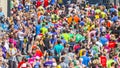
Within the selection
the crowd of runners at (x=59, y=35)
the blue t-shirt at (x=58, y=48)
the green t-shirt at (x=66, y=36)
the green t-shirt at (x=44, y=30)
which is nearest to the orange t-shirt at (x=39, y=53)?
the crowd of runners at (x=59, y=35)

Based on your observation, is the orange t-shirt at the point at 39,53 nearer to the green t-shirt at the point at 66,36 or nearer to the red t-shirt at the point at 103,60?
the red t-shirt at the point at 103,60

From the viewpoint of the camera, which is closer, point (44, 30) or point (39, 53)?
point (39, 53)

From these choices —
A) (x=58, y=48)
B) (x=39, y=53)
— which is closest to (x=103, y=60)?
A: (x=39, y=53)

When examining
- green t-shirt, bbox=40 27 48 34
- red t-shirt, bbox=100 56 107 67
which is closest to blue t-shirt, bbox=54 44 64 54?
red t-shirt, bbox=100 56 107 67

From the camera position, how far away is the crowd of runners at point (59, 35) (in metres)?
23.5

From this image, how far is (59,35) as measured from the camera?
28453 millimetres

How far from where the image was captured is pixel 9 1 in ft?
113

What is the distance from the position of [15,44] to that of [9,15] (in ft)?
22.7

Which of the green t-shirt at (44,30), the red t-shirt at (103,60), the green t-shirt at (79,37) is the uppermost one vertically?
the green t-shirt at (44,30)

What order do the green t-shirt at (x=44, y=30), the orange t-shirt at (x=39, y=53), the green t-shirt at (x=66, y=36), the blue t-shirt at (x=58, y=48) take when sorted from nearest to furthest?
the orange t-shirt at (x=39, y=53) → the blue t-shirt at (x=58, y=48) → the green t-shirt at (x=66, y=36) → the green t-shirt at (x=44, y=30)

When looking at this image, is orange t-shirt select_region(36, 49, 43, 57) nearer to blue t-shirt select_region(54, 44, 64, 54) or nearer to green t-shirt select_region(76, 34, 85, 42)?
blue t-shirt select_region(54, 44, 64, 54)

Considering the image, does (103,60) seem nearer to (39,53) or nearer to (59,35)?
(39,53)

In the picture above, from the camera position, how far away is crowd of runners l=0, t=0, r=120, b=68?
23.5m

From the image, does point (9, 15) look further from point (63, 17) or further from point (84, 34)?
point (84, 34)
